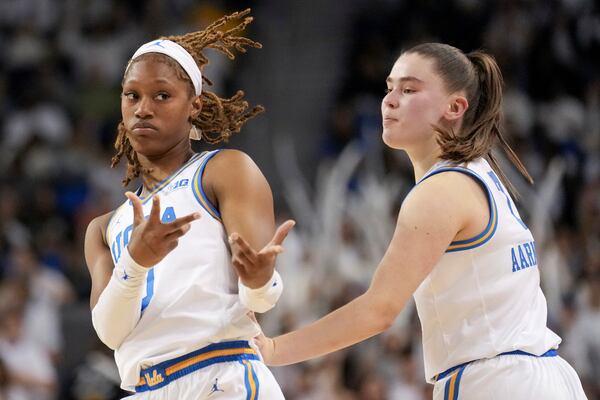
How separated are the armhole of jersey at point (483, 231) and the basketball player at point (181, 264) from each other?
675 mm

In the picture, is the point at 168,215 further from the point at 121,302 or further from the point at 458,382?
the point at 458,382

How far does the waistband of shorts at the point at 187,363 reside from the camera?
360 cm

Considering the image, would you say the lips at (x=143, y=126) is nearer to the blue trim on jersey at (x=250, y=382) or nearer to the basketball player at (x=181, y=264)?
the basketball player at (x=181, y=264)

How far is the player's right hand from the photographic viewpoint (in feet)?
10.9

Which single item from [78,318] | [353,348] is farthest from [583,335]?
[78,318]

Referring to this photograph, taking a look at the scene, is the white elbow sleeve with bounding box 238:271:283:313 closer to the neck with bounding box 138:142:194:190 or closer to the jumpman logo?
the jumpman logo

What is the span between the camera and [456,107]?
13.2 ft

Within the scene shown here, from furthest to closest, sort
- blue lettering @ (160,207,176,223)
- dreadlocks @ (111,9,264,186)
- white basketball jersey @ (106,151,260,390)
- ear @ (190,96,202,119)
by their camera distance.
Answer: dreadlocks @ (111,9,264,186) → ear @ (190,96,202,119) → blue lettering @ (160,207,176,223) → white basketball jersey @ (106,151,260,390)

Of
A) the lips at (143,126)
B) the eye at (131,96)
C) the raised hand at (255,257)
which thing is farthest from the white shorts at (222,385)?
the eye at (131,96)

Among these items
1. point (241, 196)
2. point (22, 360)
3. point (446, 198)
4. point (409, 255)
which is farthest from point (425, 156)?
point (22, 360)

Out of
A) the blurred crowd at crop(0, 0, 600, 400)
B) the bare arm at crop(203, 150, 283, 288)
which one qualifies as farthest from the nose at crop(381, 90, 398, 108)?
the blurred crowd at crop(0, 0, 600, 400)

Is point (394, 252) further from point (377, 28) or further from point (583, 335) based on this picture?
point (377, 28)

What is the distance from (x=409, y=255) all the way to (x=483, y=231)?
12.0 inches

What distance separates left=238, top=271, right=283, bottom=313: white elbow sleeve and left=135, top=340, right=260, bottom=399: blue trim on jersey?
0.21 meters
